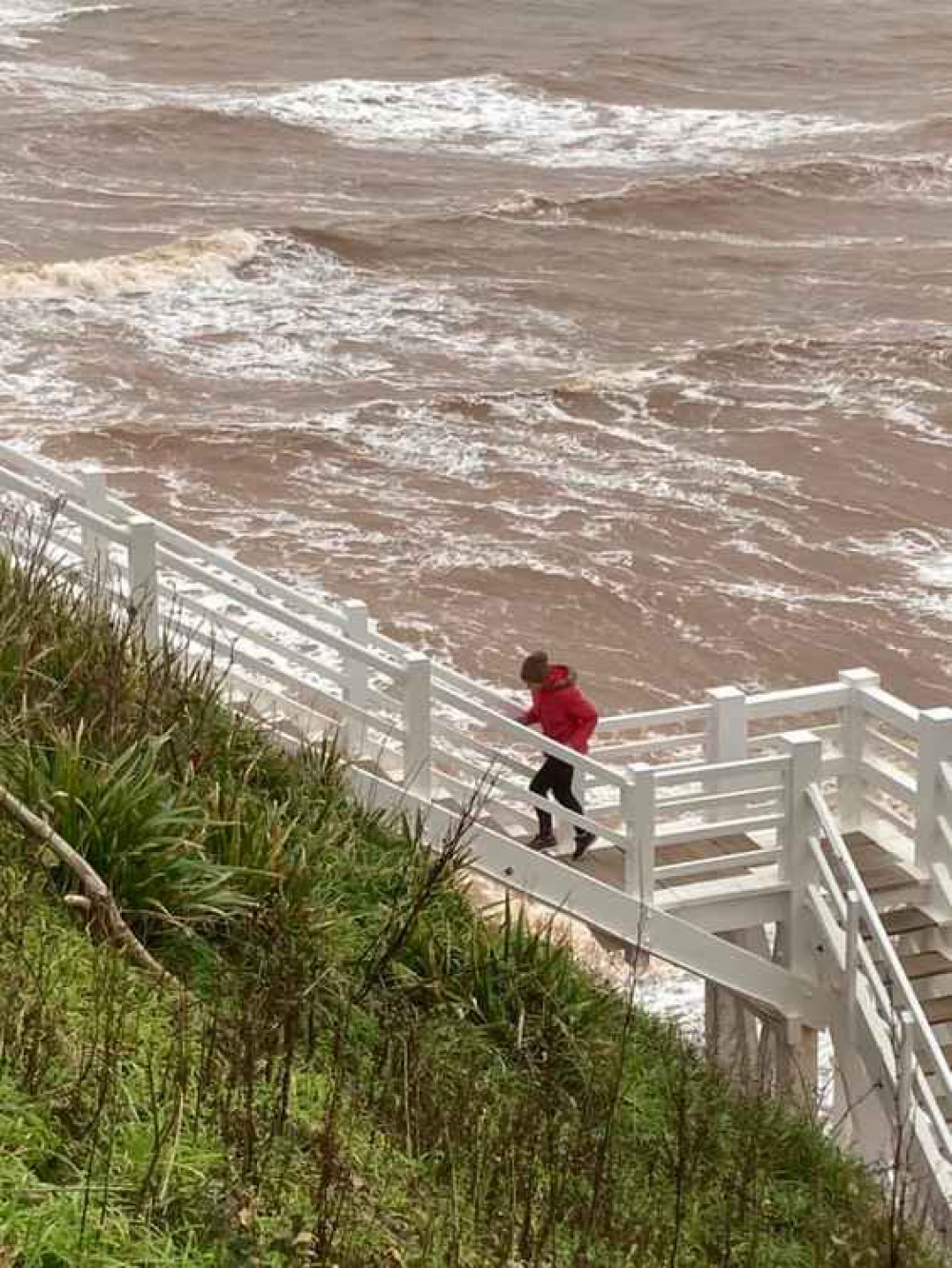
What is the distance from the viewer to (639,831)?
11.2 m

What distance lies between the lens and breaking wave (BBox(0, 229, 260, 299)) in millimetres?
35750

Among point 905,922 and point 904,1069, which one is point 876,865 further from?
point 904,1069

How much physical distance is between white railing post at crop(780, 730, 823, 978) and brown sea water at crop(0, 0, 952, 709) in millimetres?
8867

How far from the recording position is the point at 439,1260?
20.6 ft

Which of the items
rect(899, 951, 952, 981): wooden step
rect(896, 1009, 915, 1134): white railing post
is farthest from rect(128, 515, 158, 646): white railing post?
rect(896, 1009, 915, 1134): white railing post

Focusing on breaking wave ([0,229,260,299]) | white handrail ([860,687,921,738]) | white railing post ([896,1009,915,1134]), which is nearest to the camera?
white railing post ([896,1009,915,1134])

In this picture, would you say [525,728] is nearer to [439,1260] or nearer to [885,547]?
[439,1260]

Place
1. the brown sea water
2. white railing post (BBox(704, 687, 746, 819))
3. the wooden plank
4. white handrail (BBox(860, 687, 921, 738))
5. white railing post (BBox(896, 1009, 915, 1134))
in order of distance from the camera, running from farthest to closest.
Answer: the brown sea water
white railing post (BBox(704, 687, 746, 819))
the wooden plank
white handrail (BBox(860, 687, 921, 738))
white railing post (BBox(896, 1009, 915, 1134))

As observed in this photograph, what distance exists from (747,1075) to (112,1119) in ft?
14.1

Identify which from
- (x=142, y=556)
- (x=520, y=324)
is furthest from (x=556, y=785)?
(x=520, y=324)

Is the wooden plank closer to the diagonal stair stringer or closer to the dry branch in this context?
the diagonal stair stringer

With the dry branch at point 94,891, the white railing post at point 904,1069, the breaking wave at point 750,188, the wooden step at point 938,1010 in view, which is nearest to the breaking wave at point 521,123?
the breaking wave at point 750,188

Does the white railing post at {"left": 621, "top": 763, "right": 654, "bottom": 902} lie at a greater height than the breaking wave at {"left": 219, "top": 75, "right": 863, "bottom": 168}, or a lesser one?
lesser

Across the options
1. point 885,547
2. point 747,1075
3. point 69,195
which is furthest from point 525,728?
point 69,195
